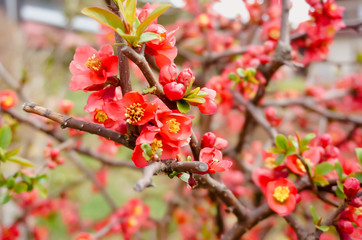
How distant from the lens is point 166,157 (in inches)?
18.8

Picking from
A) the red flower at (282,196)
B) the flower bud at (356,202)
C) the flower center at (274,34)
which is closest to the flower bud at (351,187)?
the flower bud at (356,202)

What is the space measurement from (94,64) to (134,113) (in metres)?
0.12

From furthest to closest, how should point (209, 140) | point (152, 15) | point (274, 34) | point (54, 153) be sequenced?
1. point (274, 34)
2. point (54, 153)
3. point (209, 140)
4. point (152, 15)

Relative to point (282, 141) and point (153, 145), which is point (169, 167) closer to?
point (153, 145)

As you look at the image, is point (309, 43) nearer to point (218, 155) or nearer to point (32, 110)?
point (218, 155)

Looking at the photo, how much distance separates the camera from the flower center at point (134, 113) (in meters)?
0.46

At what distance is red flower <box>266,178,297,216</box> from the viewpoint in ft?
2.03

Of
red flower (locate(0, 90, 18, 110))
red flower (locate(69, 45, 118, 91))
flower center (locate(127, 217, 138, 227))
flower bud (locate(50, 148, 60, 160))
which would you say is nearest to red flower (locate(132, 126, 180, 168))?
red flower (locate(69, 45, 118, 91))

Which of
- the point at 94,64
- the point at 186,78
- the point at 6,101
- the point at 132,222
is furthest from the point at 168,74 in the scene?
the point at 132,222

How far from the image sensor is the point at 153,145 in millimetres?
476

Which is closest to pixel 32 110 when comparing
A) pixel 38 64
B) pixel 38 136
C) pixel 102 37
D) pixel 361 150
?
pixel 361 150

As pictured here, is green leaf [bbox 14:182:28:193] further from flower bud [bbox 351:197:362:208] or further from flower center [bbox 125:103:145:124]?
flower bud [bbox 351:197:362:208]

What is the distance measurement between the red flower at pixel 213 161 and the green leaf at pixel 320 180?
27 cm

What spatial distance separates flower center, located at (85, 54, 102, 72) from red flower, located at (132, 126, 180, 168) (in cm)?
14
